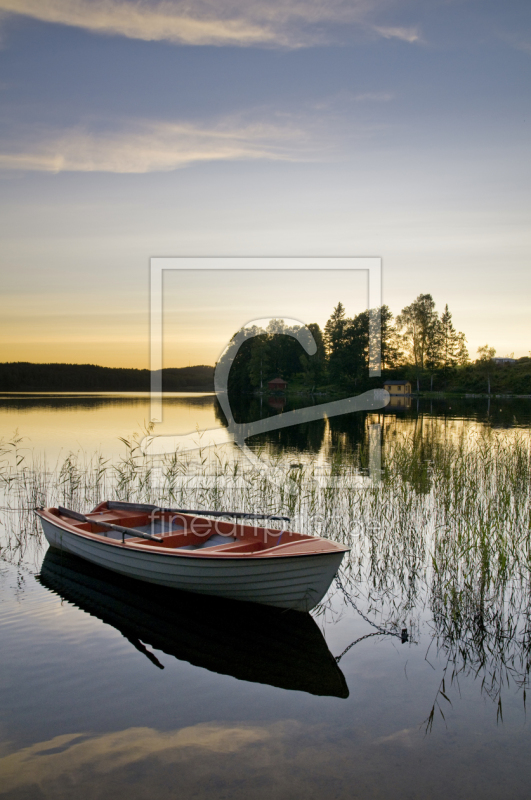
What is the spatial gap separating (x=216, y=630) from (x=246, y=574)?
84cm

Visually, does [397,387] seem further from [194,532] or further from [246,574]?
[246,574]

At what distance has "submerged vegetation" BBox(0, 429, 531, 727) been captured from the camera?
7188mm

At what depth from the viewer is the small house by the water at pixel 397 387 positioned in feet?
302

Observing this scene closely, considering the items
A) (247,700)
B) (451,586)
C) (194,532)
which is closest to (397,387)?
(194,532)

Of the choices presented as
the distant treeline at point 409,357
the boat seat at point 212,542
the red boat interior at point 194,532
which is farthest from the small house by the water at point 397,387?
the boat seat at point 212,542

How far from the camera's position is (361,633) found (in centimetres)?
756

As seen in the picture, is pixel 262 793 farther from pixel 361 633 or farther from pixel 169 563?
pixel 169 563

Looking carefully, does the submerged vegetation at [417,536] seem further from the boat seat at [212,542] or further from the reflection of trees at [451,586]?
the boat seat at [212,542]

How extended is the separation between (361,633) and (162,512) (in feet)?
15.7

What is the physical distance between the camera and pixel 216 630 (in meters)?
7.63

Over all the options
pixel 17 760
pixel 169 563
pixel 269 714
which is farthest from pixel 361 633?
pixel 17 760

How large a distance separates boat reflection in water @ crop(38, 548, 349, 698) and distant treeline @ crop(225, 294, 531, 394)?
86245 mm

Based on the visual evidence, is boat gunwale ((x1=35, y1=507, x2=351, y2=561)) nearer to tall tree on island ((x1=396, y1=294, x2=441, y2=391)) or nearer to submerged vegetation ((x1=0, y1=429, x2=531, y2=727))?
submerged vegetation ((x1=0, y1=429, x2=531, y2=727))

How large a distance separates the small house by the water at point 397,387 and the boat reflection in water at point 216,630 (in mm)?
85723
